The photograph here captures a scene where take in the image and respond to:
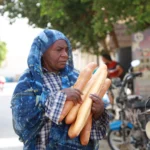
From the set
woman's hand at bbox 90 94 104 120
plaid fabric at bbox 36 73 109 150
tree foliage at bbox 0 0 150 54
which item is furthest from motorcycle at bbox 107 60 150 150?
woman's hand at bbox 90 94 104 120

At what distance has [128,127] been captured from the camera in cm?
554

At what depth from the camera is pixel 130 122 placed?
17.8ft

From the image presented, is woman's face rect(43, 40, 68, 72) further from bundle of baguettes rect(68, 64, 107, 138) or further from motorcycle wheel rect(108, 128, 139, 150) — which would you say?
motorcycle wheel rect(108, 128, 139, 150)

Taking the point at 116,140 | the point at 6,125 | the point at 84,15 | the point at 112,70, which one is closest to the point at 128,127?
the point at 116,140

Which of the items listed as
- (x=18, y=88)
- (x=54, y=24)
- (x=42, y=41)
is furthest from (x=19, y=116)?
(x=54, y=24)

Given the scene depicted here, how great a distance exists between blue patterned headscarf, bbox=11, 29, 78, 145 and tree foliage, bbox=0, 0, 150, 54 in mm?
3358

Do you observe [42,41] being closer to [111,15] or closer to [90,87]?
[90,87]

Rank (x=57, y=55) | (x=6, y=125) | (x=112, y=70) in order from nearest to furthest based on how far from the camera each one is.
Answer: (x=57, y=55), (x=6, y=125), (x=112, y=70)

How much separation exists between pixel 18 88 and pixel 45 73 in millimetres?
196

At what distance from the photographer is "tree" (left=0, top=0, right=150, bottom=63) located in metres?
5.53

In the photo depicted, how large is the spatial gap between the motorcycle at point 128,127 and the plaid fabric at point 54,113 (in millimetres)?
2735

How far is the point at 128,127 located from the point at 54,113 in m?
3.92

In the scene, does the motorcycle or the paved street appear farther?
the motorcycle

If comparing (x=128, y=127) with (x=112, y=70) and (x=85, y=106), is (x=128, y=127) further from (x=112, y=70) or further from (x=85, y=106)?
(x=85, y=106)
